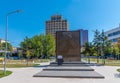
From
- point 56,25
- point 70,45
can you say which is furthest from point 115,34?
point 56,25

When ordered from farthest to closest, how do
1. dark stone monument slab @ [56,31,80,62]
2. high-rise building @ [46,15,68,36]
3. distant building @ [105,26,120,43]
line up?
high-rise building @ [46,15,68,36] → distant building @ [105,26,120,43] → dark stone monument slab @ [56,31,80,62]

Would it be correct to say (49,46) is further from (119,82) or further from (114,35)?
(119,82)

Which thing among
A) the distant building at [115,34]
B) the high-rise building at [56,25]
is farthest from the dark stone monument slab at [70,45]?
the high-rise building at [56,25]

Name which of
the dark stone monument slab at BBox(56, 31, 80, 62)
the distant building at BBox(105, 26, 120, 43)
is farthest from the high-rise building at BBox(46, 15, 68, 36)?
the dark stone monument slab at BBox(56, 31, 80, 62)

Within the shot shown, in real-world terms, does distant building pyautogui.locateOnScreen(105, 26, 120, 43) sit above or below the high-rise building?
below

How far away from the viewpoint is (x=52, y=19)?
160875 mm

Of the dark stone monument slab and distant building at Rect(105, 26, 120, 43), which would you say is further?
distant building at Rect(105, 26, 120, 43)

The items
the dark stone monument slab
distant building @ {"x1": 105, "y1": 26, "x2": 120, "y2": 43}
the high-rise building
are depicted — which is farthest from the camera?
the high-rise building

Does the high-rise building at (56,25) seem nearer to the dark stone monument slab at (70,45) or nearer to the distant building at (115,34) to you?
the distant building at (115,34)

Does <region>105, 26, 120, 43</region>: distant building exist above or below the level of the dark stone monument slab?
above

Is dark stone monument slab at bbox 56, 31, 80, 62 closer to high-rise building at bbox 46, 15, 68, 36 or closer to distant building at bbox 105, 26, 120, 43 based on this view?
distant building at bbox 105, 26, 120, 43

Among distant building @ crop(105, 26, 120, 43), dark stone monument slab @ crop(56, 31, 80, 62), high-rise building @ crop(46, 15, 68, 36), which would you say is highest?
high-rise building @ crop(46, 15, 68, 36)

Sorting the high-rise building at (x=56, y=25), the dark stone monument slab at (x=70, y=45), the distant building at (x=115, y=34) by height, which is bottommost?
the dark stone monument slab at (x=70, y=45)

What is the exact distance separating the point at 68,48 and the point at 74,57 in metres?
1.84
